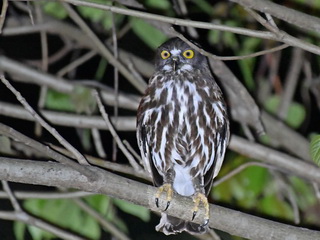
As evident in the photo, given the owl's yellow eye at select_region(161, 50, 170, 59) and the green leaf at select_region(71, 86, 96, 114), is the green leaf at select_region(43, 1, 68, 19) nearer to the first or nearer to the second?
the green leaf at select_region(71, 86, 96, 114)

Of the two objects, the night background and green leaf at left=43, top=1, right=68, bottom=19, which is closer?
the night background

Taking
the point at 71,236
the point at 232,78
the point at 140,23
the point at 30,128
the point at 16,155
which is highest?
the point at 30,128

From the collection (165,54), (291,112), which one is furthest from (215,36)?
(165,54)

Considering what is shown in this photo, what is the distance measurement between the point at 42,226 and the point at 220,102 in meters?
1.32

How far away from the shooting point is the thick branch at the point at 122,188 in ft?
10.7

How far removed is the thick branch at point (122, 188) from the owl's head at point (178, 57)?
116cm

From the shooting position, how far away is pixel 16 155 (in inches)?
175

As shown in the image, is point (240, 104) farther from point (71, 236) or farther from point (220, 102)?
point (71, 236)

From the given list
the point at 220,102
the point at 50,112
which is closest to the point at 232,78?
the point at 220,102

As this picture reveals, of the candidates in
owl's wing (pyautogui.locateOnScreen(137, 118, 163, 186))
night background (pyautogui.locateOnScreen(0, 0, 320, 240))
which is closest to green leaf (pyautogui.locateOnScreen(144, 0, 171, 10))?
night background (pyautogui.locateOnScreen(0, 0, 320, 240))

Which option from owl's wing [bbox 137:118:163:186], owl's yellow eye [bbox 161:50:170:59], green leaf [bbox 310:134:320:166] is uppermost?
owl's yellow eye [bbox 161:50:170:59]

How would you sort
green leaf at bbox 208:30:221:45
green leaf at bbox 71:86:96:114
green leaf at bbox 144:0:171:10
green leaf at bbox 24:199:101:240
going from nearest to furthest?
green leaf at bbox 24:199:101:240
green leaf at bbox 144:0:171:10
green leaf at bbox 71:86:96:114
green leaf at bbox 208:30:221:45

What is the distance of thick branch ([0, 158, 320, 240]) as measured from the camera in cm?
326

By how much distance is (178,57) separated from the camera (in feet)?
14.9
